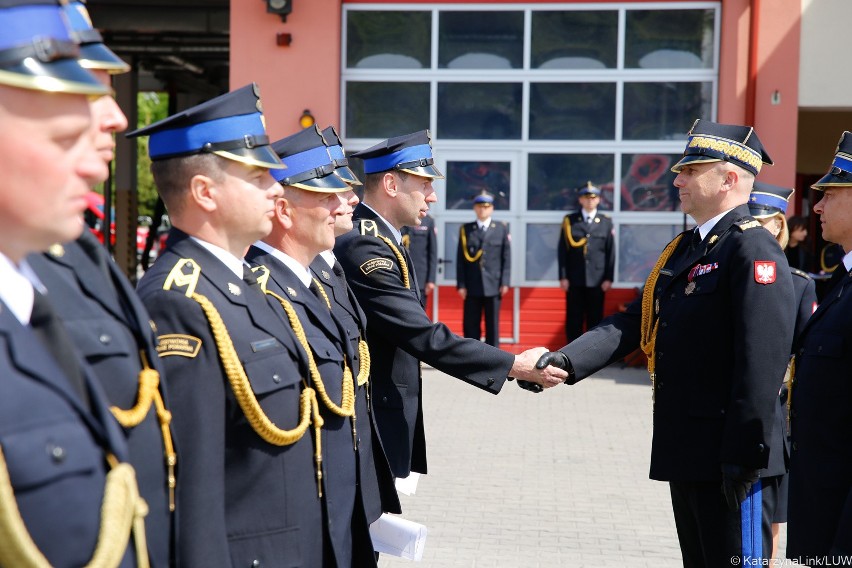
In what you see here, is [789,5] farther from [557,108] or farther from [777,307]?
[777,307]

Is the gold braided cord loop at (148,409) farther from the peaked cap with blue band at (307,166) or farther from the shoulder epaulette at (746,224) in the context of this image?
the shoulder epaulette at (746,224)

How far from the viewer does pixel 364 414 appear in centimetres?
386

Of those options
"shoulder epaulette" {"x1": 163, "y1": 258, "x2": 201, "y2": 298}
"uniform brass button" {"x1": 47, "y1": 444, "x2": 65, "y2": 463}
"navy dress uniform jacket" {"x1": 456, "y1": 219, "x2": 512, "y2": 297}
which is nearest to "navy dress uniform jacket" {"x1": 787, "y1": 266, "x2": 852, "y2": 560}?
"shoulder epaulette" {"x1": 163, "y1": 258, "x2": 201, "y2": 298}

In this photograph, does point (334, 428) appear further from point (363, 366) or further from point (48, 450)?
point (48, 450)

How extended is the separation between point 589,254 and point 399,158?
28.8 ft

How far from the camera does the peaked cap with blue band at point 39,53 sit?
156 cm

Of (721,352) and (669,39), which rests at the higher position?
(669,39)

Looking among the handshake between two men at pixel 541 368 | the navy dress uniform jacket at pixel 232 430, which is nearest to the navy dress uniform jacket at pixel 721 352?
the handshake between two men at pixel 541 368

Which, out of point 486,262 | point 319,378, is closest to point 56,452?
point 319,378

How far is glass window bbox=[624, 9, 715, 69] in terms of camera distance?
1355 cm

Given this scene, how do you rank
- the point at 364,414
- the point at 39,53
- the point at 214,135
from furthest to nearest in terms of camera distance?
the point at 364,414 < the point at 214,135 < the point at 39,53

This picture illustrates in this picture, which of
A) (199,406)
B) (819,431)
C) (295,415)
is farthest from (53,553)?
(819,431)

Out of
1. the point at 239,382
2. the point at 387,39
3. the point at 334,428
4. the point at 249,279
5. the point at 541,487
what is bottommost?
the point at 541,487

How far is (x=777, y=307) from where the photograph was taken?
3.93 m
